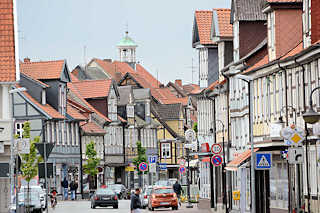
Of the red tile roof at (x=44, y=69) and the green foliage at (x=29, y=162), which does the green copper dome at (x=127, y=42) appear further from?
the green foliage at (x=29, y=162)

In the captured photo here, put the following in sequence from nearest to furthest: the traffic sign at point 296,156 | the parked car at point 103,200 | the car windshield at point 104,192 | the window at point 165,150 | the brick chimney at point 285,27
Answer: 1. the traffic sign at point 296,156
2. the brick chimney at point 285,27
3. the parked car at point 103,200
4. the car windshield at point 104,192
5. the window at point 165,150

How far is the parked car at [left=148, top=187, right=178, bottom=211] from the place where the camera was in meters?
56.4

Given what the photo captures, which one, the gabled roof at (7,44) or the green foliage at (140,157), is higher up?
the gabled roof at (7,44)

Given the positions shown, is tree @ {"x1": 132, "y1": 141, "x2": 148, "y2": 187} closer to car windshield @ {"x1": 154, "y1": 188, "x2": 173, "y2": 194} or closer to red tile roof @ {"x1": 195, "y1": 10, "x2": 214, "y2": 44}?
red tile roof @ {"x1": 195, "y1": 10, "x2": 214, "y2": 44}

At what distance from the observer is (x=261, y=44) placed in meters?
46.0

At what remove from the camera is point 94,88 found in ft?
335

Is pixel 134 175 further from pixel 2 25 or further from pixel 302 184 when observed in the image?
pixel 302 184

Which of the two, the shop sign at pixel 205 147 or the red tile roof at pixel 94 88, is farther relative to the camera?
the red tile roof at pixel 94 88

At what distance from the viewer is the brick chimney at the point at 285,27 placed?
41031 millimetres

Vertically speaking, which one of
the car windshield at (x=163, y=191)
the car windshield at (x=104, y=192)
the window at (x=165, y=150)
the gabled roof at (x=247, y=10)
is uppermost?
the gabled roof at (x=247, y=10)

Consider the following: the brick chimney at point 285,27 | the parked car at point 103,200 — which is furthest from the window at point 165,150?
the brick chimney at point 285,27

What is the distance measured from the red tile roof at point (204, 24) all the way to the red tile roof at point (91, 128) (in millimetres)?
34561

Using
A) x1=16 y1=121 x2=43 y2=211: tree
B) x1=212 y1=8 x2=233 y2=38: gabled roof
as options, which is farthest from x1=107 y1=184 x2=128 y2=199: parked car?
x1=212 y1=8 x2=233 y2=38: gabled roof

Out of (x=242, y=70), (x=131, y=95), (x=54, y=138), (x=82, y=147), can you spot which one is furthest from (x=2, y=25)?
(x=131, y=95)
